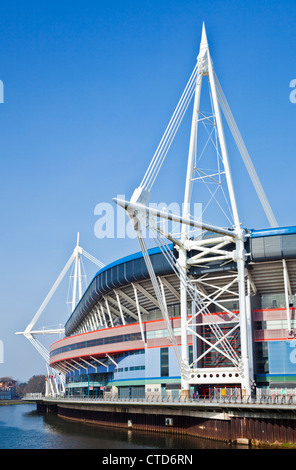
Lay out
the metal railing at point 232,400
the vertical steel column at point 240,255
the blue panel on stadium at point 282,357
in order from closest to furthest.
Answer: the metal railing at point 232,400 < the vertical steel column at point 240,255 < the blue panel on stadium at point 282,357

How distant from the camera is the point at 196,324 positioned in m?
53.0

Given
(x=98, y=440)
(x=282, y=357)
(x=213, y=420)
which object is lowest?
(x=98, y=440)

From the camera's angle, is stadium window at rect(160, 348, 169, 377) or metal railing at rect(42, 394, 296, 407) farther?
stadium window at rect(160, 348, 169, 377)

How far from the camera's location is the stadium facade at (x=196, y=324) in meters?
52.7

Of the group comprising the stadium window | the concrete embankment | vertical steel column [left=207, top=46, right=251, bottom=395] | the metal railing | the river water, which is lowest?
the river water

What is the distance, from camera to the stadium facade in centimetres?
5266

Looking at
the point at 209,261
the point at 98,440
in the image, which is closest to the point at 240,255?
the point at 209,261

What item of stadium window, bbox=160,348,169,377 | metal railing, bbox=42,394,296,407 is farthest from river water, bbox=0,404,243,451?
stadium window, bbox=160,348,169,377

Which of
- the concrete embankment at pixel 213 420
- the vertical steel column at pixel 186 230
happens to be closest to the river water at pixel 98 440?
the concrete embankment at pixel 213 420

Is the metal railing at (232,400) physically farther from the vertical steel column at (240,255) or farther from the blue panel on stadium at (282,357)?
the blue panel on stadium at (282,357)

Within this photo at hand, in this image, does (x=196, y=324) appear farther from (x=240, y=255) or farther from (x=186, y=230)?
(x=186, y=230)

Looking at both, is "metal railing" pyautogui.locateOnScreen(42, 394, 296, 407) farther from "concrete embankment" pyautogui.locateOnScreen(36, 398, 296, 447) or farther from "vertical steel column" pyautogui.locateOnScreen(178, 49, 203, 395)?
"vertical steel column" pyautogui.locateOnScreen(178, 49, 203, 395)

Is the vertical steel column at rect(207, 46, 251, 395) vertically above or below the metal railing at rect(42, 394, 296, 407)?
above
